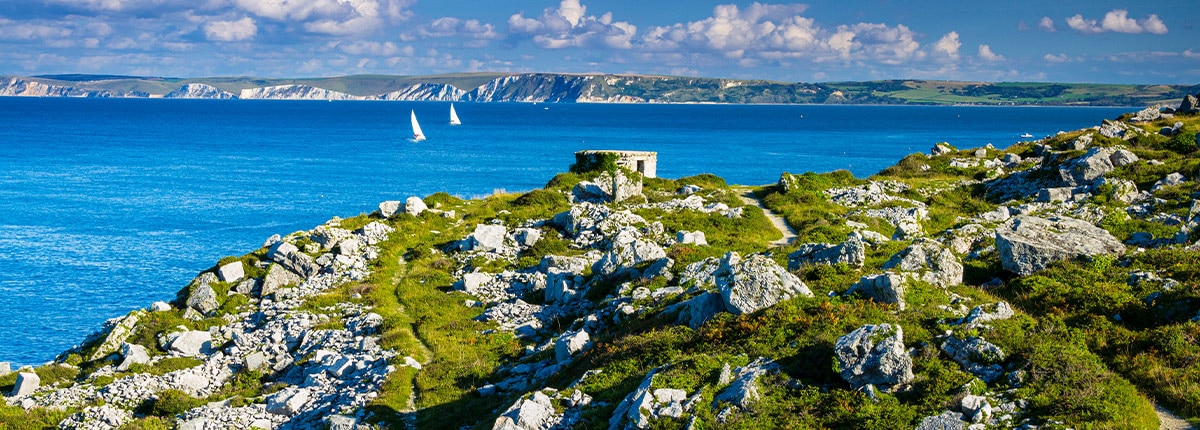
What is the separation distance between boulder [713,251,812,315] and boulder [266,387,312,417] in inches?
491

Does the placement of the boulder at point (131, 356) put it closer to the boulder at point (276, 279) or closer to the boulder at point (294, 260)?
the boulder at point (276, 279)

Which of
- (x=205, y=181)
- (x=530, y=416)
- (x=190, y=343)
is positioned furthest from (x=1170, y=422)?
(x=205, y=181)

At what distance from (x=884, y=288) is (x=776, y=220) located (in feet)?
82.0

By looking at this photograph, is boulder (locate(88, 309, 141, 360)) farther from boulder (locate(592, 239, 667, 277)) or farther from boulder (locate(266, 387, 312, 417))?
boulder (locate(592, 239, 667, 277))

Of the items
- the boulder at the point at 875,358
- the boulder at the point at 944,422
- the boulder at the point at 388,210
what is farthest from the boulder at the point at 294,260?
the boulder at the point at 944,422

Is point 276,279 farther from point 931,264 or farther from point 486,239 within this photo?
point 931,264

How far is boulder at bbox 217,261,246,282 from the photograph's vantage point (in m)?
37.9

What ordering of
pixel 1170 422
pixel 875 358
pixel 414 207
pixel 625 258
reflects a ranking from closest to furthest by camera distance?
pixel 1170 422, pixel 875 358, pixel 625 258, pixel 414 207

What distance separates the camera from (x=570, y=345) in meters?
Answer: 25.3

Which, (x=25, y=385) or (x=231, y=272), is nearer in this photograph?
(x=25, y=385)

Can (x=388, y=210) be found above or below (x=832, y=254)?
below

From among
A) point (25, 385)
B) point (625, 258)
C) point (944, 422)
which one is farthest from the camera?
point (625, 258)

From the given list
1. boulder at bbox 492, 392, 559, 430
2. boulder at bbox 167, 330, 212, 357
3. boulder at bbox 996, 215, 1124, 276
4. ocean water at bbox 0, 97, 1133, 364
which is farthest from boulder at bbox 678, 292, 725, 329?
ocean water at bbox 0, 97, 1133, 364

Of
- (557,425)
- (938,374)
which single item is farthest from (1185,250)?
(557,425)
